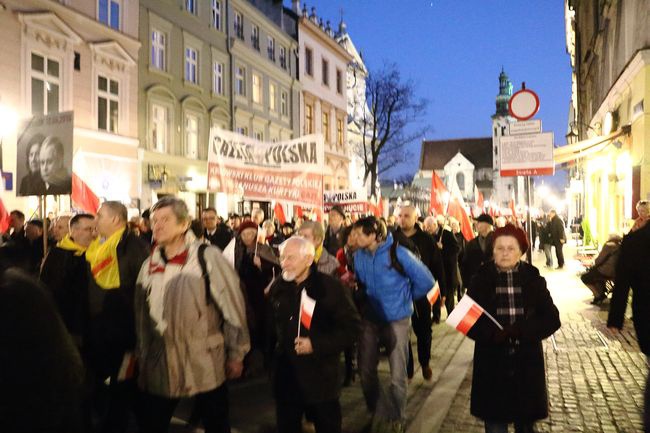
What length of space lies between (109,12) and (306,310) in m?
19.7

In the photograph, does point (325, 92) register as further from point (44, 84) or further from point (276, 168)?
point (276, 168)

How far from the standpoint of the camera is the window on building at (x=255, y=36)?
31078 millimetres

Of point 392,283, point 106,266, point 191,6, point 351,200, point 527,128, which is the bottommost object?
point 392,283

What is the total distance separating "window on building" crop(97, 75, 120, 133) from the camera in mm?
20156

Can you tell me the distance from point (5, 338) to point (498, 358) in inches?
115

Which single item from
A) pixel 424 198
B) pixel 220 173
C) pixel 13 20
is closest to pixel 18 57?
pixel 13 20

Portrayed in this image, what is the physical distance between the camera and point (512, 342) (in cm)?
392

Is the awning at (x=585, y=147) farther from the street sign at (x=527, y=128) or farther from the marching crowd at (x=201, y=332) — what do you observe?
the marching crowd at (x=201, y=332)

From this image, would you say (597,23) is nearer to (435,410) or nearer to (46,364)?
(435,410)

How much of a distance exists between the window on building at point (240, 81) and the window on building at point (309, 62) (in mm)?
8605

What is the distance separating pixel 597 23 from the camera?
23531mm

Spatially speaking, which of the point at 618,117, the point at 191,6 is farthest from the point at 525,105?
the point at 191,6

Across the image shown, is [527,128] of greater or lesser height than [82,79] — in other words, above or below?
below

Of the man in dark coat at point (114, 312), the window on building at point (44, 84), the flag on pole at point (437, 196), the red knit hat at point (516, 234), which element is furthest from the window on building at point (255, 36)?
the red knit hat at point (516, 234)
